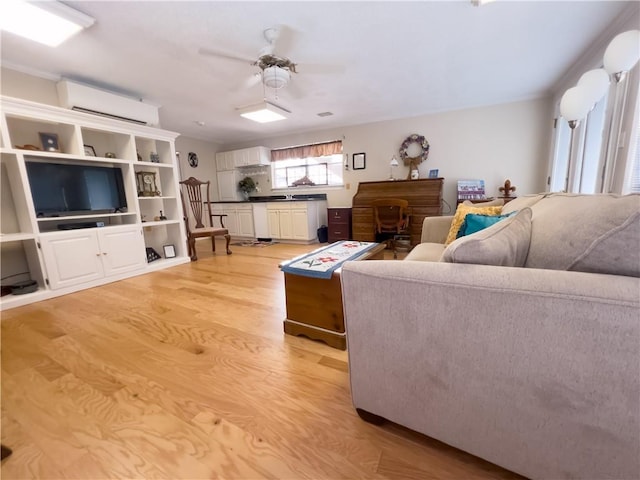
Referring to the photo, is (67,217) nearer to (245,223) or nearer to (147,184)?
(147,184)

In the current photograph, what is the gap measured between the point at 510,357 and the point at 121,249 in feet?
11.8

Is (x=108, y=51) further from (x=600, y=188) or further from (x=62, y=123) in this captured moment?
(x=600, y=188)

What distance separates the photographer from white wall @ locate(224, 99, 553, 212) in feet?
12.3

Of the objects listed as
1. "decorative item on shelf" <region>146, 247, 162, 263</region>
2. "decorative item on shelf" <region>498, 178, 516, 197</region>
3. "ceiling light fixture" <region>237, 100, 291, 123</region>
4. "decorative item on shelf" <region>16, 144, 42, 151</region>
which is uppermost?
"ceiling light fixture" <region>237, 100, 291, 123</region>

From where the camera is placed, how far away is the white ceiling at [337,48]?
183 cm

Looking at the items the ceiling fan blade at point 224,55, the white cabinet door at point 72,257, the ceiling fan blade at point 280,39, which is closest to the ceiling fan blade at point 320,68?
the ceiling fan blade at point 280,39

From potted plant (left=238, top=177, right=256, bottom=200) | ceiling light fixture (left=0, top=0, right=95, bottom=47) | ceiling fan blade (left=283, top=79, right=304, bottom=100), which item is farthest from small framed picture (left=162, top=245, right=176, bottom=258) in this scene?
ceiling fan blade (left=283, top=79, right=304, bottom=100)

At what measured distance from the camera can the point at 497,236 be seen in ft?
2.54

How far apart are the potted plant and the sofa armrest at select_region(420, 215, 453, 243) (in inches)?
173

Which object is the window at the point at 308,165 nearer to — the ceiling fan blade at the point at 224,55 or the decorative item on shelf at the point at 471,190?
the decorative item on shelf at the point at 471,190

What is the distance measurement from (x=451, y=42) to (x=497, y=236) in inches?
91.8

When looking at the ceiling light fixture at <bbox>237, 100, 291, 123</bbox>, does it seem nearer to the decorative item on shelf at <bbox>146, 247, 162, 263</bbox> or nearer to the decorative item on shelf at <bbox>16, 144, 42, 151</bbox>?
the decorative item on shelf at <bbox>16, 144, 42, 151</bbox>

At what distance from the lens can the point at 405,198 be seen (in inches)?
159

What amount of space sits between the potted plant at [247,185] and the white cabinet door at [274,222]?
117cm
